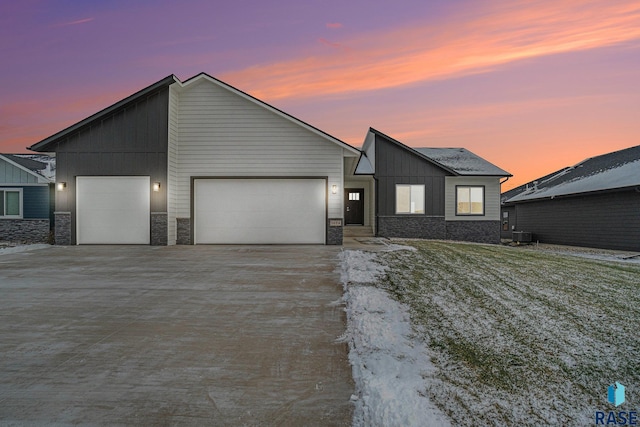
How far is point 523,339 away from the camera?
177 inches

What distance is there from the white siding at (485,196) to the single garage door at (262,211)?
325 inches

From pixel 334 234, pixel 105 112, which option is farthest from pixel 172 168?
pixel 334 234

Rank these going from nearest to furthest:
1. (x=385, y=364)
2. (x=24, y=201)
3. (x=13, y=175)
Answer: (x=385, y=364), (x=24, y=201), (x=13, y=175)

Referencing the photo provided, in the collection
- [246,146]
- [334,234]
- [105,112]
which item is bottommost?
[334,234]

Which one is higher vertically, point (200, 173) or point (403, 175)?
point (403, 175)

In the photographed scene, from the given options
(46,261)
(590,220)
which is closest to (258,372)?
(46,261)

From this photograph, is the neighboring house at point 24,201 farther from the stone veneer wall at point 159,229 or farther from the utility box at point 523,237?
the utility box at point 523,237

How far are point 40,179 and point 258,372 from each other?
19.7 meters

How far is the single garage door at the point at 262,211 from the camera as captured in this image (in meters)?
13.9

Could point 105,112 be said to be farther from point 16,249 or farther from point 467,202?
point 467,202

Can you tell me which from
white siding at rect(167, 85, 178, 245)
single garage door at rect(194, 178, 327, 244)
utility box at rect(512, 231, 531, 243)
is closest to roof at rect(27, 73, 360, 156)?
white siding at rect(167, 85, 178, 245)

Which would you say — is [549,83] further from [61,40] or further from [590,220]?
[61,40]

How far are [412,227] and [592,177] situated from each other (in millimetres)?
10475

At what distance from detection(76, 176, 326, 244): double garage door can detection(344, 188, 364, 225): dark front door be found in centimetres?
667
